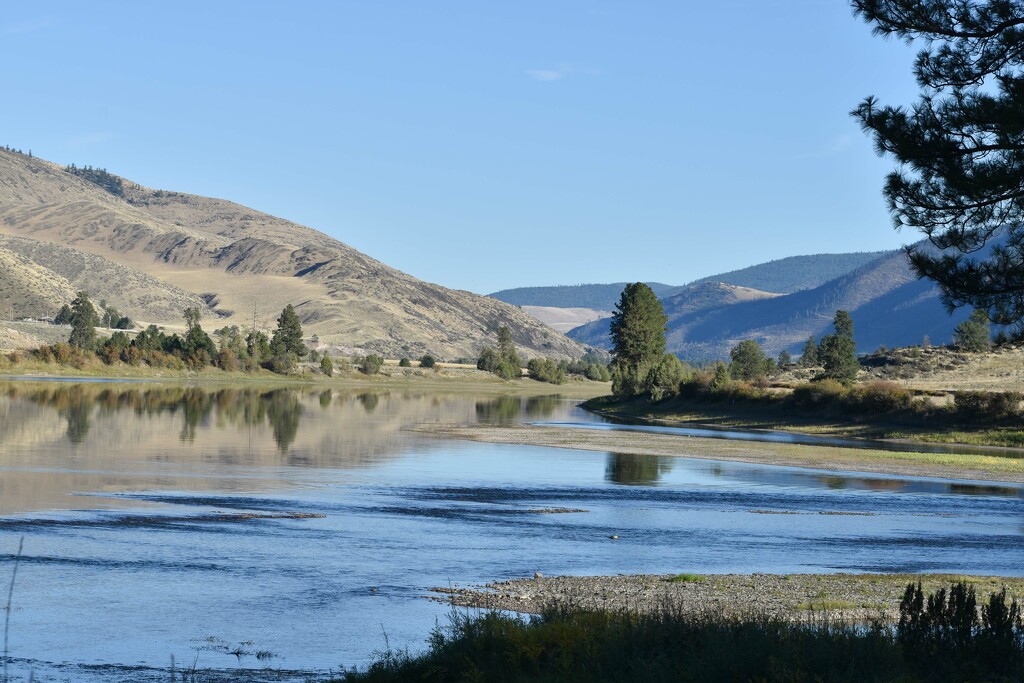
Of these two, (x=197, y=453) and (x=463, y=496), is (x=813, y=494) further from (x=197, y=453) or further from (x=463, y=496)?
(x=197, y=453)

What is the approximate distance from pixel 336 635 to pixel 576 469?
114ft

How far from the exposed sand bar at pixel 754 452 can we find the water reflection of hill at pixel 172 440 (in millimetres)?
6896

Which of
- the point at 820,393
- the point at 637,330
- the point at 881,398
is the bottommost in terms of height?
the point at 881,398

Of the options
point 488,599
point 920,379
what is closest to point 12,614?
point 488,599

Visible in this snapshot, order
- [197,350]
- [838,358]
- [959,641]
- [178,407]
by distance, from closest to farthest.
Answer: [959,641] < [178,407] < [838,358] < [197,350]

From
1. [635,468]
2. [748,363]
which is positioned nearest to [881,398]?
[635,468]

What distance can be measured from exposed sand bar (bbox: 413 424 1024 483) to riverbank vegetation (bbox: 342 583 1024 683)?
138 ft

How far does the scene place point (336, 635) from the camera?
19.7m

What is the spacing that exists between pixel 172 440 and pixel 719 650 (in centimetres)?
5041

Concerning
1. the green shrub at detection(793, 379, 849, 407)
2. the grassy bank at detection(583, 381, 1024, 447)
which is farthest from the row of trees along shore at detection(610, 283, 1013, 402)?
the grassy bank at detection(583, 381, 1024, 447)

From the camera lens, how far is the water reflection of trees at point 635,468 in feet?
162

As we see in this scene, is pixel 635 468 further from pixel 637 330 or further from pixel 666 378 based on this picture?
pixel 637 330

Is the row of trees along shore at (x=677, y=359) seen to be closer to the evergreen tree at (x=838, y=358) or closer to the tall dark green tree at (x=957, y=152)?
the evergreen tree at (x=838, y=358)

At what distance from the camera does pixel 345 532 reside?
3117cm
